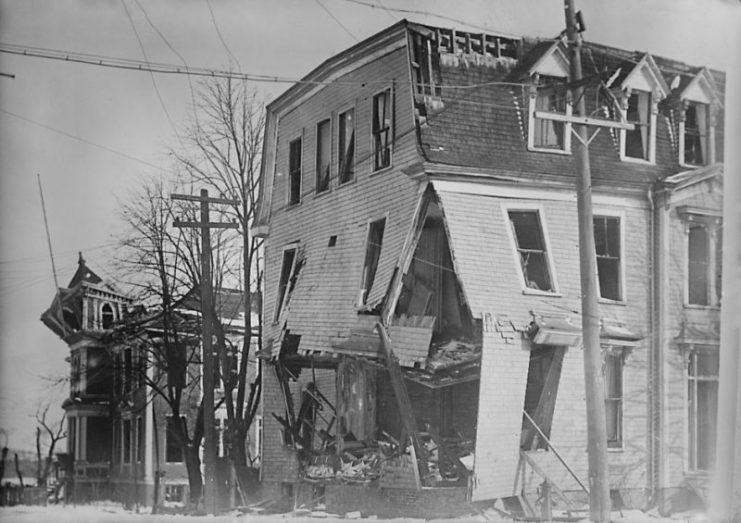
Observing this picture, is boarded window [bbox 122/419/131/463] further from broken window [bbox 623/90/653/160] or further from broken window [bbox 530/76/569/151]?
broken window [bbox 623/90/653/160]

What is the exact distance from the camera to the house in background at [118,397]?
3525mm

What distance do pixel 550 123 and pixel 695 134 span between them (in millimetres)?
648

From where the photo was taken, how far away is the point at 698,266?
3.99m

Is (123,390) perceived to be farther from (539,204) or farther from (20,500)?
(539,204)

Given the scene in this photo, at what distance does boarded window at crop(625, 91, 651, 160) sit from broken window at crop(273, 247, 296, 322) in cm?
138

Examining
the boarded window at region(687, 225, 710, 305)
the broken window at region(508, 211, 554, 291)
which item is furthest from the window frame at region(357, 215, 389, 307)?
the boarded window at region(687, 225, 710, 305)

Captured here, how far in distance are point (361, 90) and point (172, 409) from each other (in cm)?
135

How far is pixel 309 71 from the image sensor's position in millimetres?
3742

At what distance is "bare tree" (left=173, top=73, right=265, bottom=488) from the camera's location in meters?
3.67

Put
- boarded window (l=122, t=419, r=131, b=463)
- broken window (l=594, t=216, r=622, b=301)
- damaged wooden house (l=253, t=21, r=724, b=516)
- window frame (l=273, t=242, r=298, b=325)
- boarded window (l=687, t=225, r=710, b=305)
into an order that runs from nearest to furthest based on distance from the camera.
Answer: boarded window (l=122, t=419, r=131, b=463), damaged wooden house (l=253, t=21, r=724, b=516), window frame (l=273, t=242, r=298, b=325), broken window (l=594, t=216, r=622, b=301), boarded window (l=687, t=225, r=710, b=305)

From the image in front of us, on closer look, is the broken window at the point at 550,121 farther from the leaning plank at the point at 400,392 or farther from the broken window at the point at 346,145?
the leaning plank at the point at 400,392

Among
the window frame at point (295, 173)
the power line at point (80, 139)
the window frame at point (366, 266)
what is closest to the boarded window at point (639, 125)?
the window frame at point (366, 266)

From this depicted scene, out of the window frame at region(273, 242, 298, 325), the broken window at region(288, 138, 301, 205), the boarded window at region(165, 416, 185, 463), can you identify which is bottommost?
the boarded window at region(165, 416, 185, 463)

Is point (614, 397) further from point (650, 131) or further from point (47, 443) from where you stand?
point (47, 443)
